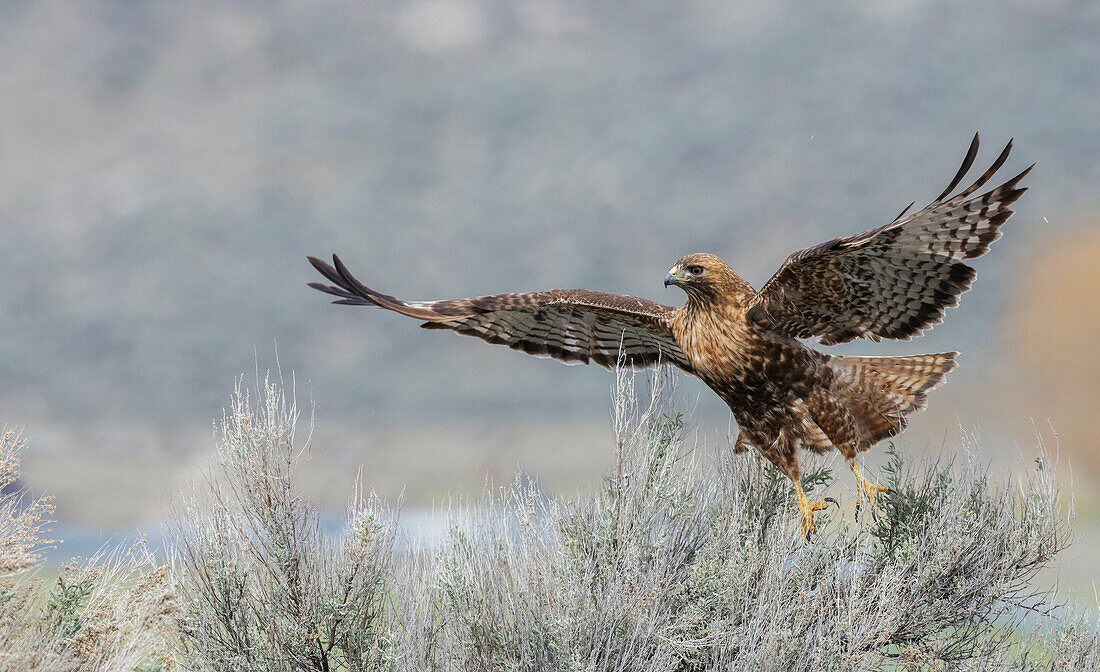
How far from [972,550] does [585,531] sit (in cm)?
334

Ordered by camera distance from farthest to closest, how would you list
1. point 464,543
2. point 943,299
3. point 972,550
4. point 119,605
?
point 972,550 → point 119,605 → point 464,543 → point 943,299

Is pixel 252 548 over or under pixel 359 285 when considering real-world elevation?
under

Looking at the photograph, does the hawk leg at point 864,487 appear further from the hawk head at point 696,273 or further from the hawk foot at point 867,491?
the hawk head at point 696,273

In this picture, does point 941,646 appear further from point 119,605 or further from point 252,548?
point 119,605

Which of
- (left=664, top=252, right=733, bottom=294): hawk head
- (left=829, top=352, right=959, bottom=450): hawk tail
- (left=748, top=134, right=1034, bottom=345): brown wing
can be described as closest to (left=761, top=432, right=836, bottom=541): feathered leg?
(left=829, top=352, right=959, bottom=450): hawk tail

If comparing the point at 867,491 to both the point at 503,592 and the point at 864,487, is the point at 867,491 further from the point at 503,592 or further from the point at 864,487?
the point at 503,592

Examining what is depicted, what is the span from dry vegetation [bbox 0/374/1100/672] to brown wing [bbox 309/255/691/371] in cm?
46

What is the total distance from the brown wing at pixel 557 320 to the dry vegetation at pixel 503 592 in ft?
1.52

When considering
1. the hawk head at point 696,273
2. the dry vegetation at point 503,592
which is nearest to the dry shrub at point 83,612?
Result: the dry vegetation at point 503,592

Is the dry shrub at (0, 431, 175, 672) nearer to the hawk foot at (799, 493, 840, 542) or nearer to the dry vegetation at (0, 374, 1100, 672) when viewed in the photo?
the dry vegetation at (0, 374, 1100, 672)

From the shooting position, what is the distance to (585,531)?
20.0 ft

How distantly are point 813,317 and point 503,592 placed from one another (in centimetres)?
277

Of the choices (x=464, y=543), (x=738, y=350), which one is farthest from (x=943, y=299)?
(x=464, y=543)

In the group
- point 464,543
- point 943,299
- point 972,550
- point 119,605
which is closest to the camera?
point 943,299
